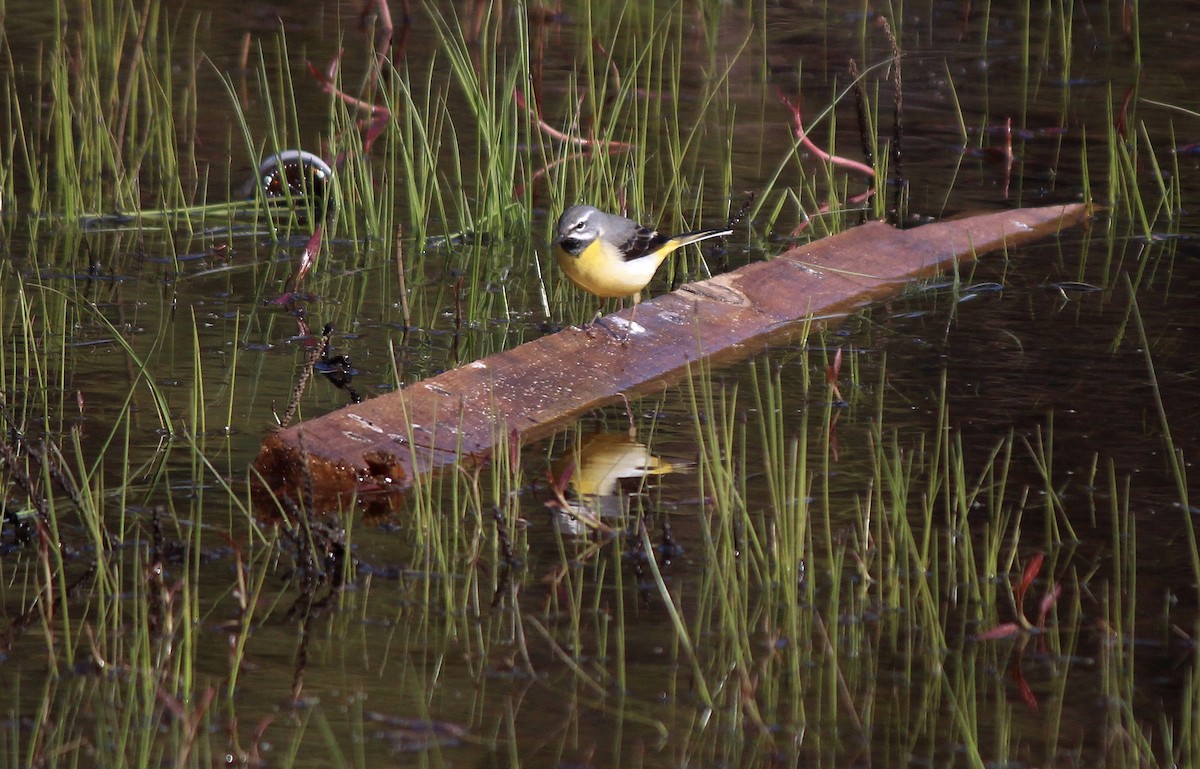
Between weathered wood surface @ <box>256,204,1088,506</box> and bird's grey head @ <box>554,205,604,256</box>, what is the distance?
11.8 inches

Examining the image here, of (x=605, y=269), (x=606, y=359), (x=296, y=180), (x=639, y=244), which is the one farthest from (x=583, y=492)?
(x=296, y=180)

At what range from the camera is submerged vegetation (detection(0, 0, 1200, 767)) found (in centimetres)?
378

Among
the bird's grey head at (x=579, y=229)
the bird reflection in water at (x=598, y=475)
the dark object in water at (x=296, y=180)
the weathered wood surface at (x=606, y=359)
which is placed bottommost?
the bird reflection in water at (x=598, y=475)

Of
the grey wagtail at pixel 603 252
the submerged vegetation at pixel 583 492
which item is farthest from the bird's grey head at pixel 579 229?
the submerged vegetation at pixel 583 492

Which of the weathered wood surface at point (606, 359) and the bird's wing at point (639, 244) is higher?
the bird's wing at point (639, 244)

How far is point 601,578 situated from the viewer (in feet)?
14.4

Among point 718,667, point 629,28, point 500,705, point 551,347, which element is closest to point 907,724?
point 718,667

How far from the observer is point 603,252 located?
19.7ft

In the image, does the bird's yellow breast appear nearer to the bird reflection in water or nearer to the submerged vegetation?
the submerged vegetation

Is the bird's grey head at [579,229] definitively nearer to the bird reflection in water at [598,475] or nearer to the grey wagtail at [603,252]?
the grey wagtail at [603,252]

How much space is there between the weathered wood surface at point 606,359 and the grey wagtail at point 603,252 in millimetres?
157

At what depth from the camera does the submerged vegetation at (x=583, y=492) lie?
12.4 ft

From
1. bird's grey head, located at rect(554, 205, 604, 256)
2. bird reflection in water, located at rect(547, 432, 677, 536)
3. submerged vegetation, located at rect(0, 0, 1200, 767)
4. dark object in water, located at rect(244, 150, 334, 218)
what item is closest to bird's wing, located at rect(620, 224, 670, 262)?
bird's grey head, located at rect(554, 205, 604, 256)

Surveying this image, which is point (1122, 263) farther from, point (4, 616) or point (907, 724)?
point (4, 616)
